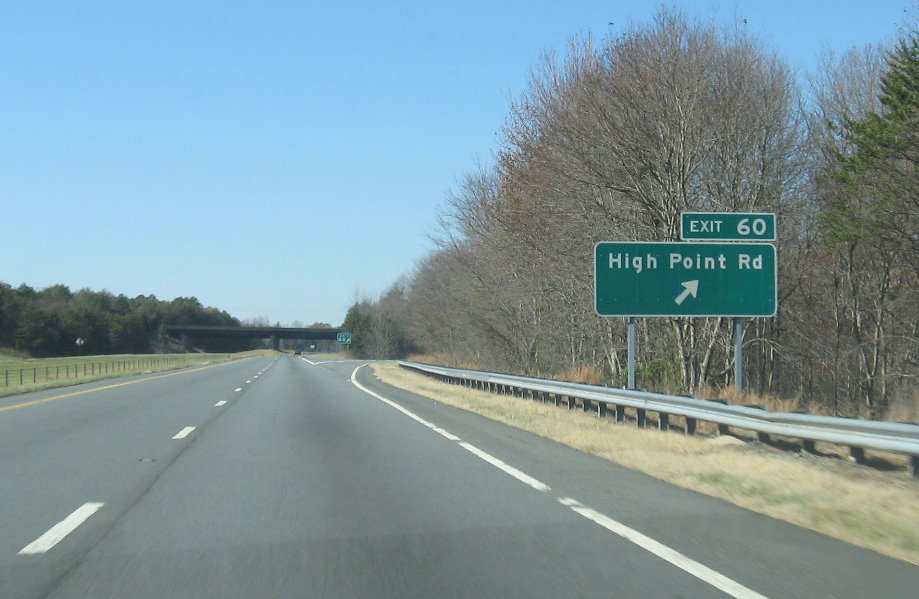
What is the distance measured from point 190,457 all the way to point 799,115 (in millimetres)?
24912

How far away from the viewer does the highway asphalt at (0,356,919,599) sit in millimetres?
6578

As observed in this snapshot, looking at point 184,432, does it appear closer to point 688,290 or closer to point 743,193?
point 688,290

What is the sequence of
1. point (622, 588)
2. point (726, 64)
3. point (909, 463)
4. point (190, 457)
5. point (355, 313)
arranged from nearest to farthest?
1. point (622, 588)
2. point (909, 463)
3. point (190, 457)
4. point (726, 64)
5. point (355, 313)

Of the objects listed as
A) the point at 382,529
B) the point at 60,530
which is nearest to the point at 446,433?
the point at 382,529

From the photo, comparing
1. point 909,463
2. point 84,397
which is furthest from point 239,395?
point 909,463

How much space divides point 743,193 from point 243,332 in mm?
147333

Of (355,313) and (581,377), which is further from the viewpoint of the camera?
(355,313)

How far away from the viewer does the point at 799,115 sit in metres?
31.8

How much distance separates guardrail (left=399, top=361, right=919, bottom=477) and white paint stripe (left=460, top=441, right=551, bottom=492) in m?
3.52

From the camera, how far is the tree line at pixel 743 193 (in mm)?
27453

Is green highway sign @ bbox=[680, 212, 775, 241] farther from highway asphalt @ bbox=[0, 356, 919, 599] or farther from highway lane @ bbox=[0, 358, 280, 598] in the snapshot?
highway lane @ bbox=[0, 358, 280, 598]

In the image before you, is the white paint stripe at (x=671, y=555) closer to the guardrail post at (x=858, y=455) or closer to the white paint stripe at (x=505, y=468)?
the white paint stripe at (x=505, y=468)

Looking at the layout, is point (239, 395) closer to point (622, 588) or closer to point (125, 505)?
point (125, 505)

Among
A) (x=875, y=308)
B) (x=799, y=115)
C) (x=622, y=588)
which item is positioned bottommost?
(x=622, y=588)
